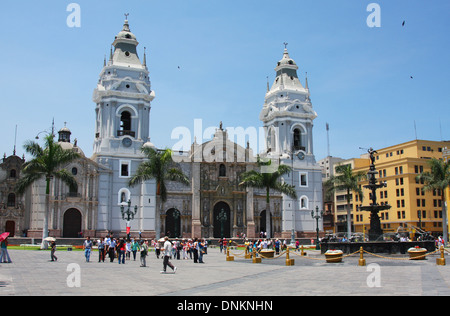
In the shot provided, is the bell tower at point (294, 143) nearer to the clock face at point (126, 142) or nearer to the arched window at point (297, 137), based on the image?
the arched window at point (297, 137)

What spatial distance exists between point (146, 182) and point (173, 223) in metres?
6.67

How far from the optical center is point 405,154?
79062 millimetres

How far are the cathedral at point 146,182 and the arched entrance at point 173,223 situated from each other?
5.2 inches

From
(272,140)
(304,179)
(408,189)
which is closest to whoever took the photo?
(304,179)

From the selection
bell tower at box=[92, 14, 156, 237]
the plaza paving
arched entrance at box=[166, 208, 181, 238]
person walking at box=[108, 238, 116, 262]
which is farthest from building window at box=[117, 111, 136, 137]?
the plaza paving

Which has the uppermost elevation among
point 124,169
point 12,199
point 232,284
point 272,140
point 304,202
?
point 272,140

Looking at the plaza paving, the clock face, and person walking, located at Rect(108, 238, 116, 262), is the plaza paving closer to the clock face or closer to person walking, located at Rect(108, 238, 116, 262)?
person walking, located at Rect(108, 238, 116, 262)

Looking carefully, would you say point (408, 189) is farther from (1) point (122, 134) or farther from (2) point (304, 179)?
(1) point (122, 134)

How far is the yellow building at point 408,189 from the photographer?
74188 millimetres

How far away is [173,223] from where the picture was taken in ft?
205

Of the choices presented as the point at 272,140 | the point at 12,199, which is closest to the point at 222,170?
the point at 272,140

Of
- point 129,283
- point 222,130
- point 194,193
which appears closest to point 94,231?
point 194,193

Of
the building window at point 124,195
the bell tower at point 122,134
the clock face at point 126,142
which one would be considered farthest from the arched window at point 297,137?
the building window at point 124,195
